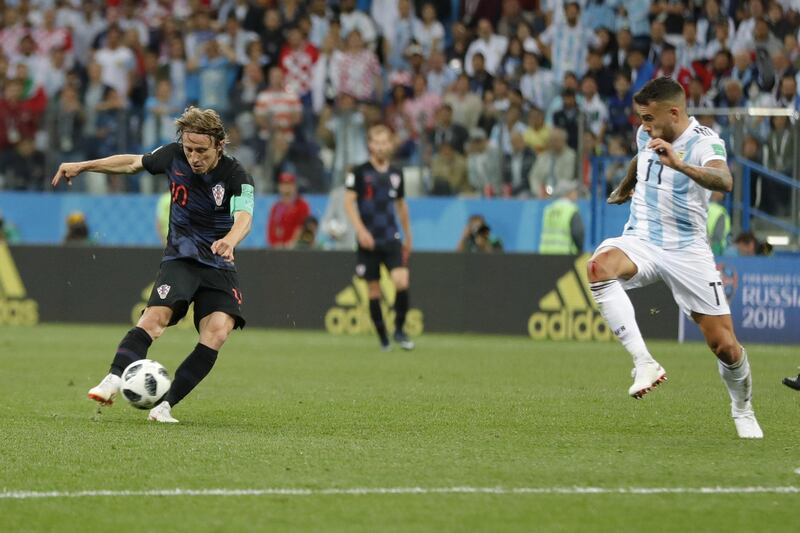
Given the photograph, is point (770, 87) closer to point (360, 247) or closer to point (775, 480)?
point (360, 247)

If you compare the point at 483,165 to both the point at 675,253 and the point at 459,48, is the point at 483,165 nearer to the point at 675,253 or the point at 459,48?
the point at 459,48

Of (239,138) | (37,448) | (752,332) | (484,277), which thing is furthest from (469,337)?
(37,448)

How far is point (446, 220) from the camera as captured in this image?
1986 centimetres

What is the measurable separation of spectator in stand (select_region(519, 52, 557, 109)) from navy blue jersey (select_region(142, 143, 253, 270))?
11785 mm

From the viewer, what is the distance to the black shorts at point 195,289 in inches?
338

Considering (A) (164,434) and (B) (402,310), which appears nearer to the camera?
(A) (164,434)

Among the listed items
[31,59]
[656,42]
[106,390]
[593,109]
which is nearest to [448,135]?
[593,109]

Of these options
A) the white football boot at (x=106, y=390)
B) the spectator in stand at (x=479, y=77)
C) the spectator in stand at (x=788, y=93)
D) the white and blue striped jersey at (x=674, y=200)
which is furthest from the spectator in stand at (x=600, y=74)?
the white football boot at (x=106, y=390)

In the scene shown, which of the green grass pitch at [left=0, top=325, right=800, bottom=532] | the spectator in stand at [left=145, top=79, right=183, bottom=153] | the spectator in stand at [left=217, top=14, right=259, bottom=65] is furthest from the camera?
the spectator in stand at [left=217, top=14, right=259, bottom=65]

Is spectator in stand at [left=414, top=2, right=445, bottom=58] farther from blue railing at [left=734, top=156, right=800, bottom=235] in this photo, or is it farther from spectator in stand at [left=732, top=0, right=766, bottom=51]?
blue railing at [left=734, top=156, right=800, bottom=235]

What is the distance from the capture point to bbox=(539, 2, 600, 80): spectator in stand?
66.6ft

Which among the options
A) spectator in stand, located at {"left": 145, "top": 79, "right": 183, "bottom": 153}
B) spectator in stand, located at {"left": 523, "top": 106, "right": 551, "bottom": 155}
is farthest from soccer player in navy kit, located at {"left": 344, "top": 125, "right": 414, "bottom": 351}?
spectator in stand, located at {"left": 145, "top": 79, "right": 183, "bottom": 153}

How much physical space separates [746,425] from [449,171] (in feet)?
38.8

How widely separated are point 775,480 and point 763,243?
1205cm
